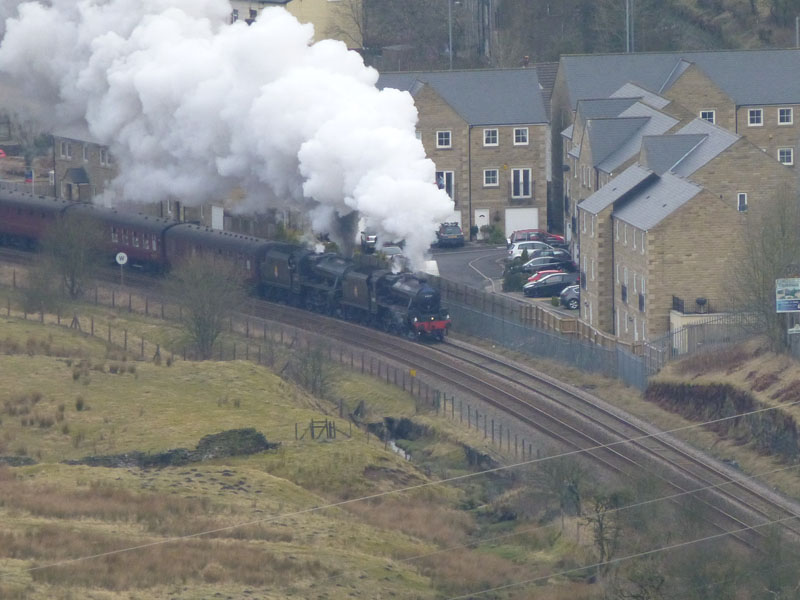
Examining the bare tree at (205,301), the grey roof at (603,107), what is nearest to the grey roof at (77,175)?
the grey roof at (603,107)

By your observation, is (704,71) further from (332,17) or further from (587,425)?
(587,425)

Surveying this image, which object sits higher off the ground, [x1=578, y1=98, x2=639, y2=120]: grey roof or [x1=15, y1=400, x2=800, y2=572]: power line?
[x1=578, y1=98, x2=639, y2=120]: grey roof

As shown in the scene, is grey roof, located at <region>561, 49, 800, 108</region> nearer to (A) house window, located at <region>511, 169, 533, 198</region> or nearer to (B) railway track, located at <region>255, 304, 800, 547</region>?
(A) house window, located at <region>511, 169, 533, 198</region>

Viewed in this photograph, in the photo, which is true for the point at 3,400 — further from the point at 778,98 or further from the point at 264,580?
the point at 778,98

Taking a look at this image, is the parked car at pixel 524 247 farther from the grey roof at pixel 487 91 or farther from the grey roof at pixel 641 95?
the grey roof at pixel 487 91

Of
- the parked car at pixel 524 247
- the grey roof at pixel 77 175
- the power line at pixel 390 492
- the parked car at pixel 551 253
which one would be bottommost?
the power line at pixel 390 492

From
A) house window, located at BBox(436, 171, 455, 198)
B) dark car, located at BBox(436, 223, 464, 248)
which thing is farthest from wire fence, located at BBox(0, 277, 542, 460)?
house window, located at BBox(436, 171, 455, 198)

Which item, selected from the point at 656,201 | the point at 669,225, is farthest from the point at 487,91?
the point at 669,225

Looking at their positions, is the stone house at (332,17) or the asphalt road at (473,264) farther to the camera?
the stone house at (332,17)
